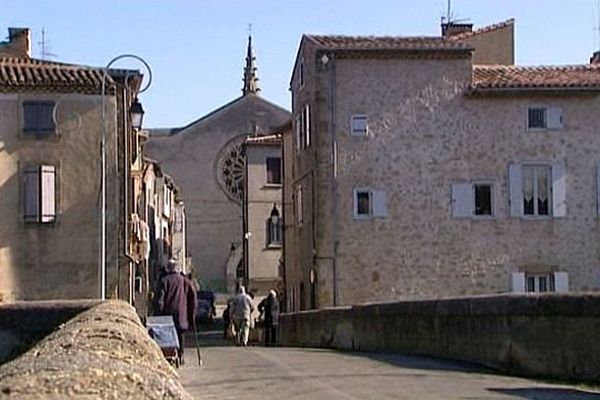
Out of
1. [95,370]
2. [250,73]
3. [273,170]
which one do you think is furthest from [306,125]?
[250,73]

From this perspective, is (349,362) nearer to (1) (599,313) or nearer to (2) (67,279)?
(1) (599,313)

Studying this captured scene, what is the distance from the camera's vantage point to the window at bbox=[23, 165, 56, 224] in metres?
41.2

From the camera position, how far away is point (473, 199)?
Answer: 41031 millimetres

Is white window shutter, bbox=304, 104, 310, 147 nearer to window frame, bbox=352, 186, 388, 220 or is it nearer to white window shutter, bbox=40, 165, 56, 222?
window frame, bbox=352, 186, 388, 220

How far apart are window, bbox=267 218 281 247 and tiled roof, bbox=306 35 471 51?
67.7ft

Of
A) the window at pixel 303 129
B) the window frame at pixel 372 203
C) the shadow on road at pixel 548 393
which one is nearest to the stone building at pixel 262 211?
the window at pixel 303 129

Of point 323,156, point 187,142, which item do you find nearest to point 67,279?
point 323,156

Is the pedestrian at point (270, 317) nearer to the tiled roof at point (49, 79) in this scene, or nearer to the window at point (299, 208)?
the window at point (299, 208)

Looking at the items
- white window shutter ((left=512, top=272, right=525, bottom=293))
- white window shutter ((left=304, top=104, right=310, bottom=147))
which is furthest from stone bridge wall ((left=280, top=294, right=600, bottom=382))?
white window shutter ((left=304, top=104, right=310, bottom=147))

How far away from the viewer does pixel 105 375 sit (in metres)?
5.61

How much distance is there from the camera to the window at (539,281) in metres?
40.5

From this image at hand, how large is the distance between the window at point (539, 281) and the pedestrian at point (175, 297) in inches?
877

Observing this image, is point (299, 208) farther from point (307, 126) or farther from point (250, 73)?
point (250, 73)

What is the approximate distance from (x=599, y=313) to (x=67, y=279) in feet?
91.6
